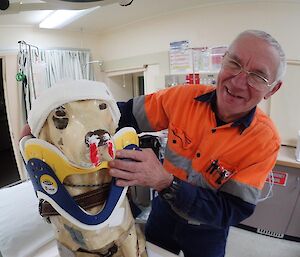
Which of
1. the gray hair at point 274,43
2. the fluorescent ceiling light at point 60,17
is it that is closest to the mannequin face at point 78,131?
the gray hair at point 274,43

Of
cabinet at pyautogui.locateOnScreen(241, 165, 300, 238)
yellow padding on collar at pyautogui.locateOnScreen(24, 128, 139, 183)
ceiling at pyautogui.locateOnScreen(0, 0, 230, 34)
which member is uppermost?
ceiling at pyautogui.locateOnScreen(0, 0, 230, 34)

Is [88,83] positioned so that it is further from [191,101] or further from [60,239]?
[191,101]

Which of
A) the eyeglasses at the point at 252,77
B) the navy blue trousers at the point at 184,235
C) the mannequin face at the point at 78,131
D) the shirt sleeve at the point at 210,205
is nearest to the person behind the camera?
the mannequin face at the point at 78,131

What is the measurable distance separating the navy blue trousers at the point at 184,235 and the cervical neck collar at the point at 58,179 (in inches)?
21.6

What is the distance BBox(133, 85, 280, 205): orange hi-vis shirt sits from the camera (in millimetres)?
779

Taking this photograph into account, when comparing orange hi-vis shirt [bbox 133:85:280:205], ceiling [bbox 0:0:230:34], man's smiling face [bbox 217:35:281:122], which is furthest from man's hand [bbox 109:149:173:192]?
ceiling [bbox 0:0:230:34]

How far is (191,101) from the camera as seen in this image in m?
0.98

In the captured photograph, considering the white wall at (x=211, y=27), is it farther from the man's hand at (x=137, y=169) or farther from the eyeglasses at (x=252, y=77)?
the man's hand at (x=137, y=169)

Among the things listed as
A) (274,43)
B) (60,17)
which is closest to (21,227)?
(274,43)

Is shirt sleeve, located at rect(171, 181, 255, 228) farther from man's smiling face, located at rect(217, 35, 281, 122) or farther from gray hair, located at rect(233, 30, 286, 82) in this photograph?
gray hair, located at rect(233, 30, 286, 82)

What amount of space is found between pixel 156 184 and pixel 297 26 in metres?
2.13

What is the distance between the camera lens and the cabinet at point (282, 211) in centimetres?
205

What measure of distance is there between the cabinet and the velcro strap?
2.00 m

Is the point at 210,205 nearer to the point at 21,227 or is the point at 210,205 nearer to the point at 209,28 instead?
the point at 21,227
